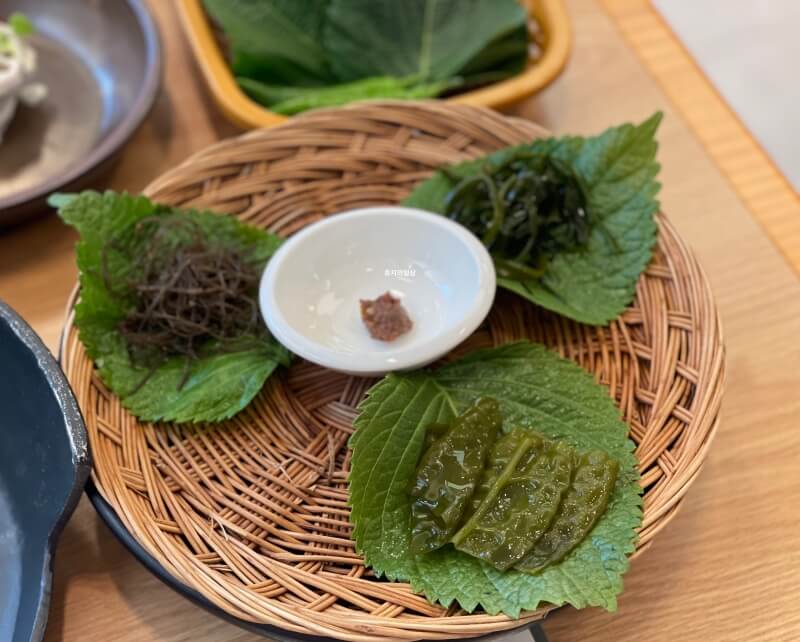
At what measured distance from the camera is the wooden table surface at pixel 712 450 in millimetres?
1050

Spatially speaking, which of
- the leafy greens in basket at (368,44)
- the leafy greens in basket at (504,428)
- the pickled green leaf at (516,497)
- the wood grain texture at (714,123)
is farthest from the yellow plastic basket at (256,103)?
the pickled green leaf at (516,497)

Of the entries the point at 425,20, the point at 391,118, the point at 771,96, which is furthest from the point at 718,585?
the point at 425,20

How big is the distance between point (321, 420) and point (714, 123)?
1124mm

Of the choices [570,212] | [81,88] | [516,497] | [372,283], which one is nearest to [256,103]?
[81,88]

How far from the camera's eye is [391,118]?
4.83 feet

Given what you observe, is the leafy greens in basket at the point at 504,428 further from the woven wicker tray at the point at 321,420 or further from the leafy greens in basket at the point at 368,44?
the leafy greens in basket at the point at 368,44

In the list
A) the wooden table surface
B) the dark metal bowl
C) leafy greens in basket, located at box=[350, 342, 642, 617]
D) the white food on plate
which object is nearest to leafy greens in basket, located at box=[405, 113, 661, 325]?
leafy greens in basket, located at box=[350, 342, 642, 617]

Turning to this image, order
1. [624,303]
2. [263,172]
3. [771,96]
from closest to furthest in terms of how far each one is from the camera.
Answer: [624,303] < [263,172] < [771,96]

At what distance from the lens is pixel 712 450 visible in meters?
1.23

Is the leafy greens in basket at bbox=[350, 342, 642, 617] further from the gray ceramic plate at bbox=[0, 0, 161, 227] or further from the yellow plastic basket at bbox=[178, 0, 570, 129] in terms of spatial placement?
the gray ceramic plate at bbox=[0, 0, 161, 227]

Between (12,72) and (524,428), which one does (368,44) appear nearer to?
(12,72)

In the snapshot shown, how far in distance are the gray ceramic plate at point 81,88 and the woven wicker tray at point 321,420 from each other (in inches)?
12.9

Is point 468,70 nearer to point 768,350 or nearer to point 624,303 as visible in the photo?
point 624,303

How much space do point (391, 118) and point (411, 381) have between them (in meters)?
0.59
